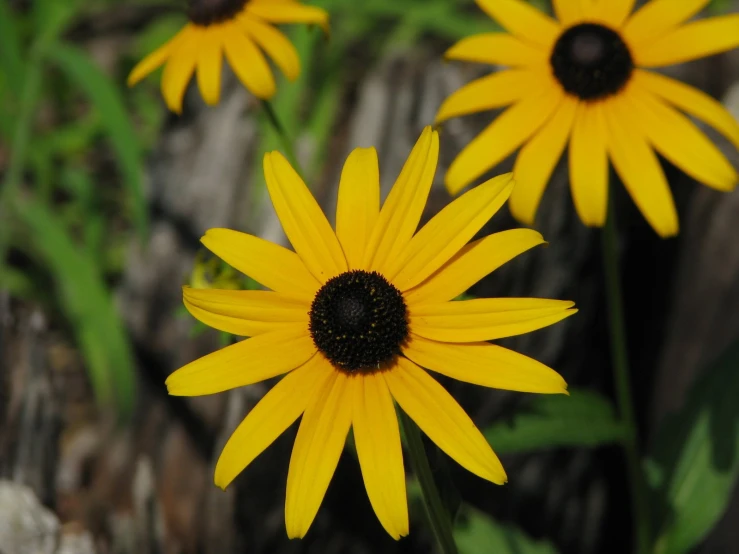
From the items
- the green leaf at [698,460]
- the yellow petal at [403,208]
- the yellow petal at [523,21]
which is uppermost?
the yellow petal at [523,21]

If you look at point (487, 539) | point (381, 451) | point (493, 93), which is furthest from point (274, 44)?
point (487, 539)

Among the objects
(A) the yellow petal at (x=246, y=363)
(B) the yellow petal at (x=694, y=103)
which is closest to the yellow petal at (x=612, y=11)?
(B) the yellow petal at (x=694, y=103)

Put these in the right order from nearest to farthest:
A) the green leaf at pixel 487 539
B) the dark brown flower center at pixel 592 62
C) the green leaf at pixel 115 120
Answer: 1. the dark brown flower center at pixel 592 62
2. the green leaf at pixel 487 539
3. the green leaf at pixel 115 120

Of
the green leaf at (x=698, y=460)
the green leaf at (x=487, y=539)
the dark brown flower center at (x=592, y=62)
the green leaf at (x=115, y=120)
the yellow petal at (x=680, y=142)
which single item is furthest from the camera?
the green leaf at (x=115, y=120)

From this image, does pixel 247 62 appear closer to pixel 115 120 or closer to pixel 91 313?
pixel 115 120

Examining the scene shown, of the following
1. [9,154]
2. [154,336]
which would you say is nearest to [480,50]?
[154,336]

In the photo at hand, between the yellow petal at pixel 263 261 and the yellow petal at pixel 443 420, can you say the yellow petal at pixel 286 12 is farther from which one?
the yellow petal at pixel 443 420

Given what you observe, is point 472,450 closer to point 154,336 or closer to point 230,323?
point 230,323

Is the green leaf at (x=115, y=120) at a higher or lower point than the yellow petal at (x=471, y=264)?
higher
